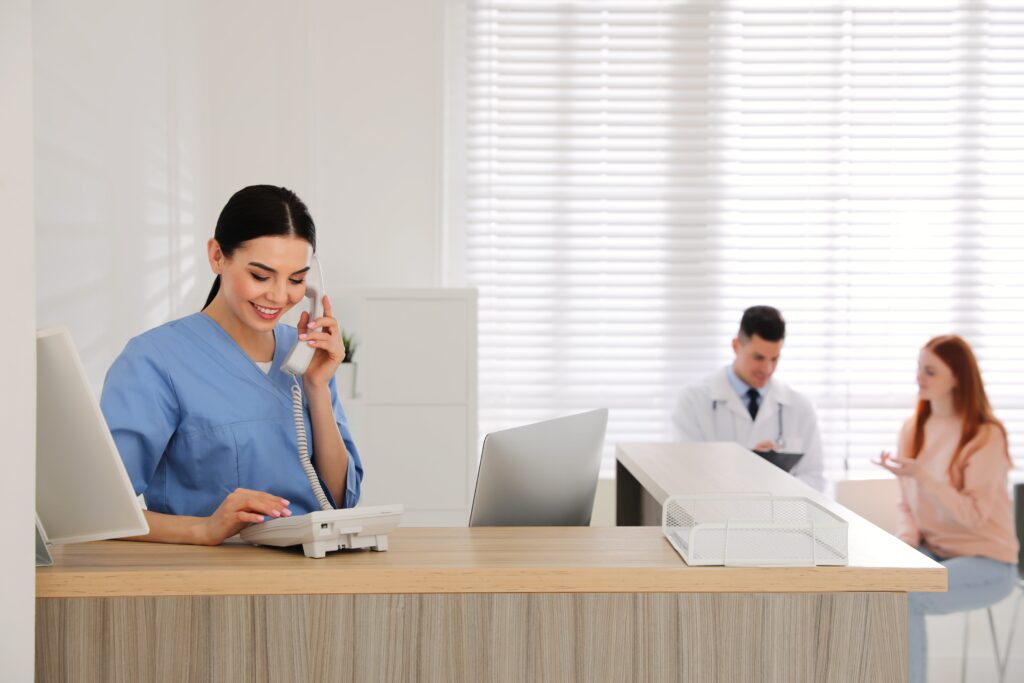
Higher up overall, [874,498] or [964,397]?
[964,397]

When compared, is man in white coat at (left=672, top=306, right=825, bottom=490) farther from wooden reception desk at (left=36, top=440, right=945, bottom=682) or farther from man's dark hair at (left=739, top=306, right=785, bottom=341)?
wooden reception desk at (left=36, top=440, right=945, bottom=682)

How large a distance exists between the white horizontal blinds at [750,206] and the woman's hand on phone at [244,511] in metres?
3.09

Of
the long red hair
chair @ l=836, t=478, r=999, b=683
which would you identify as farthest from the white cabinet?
the long red hair

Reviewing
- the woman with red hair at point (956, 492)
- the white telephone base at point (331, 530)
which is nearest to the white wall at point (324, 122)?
the woman with red hair at point (956, 492)

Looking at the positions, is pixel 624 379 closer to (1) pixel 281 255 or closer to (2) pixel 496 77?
(2) pixel 496 77

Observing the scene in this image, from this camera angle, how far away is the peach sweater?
3.84m

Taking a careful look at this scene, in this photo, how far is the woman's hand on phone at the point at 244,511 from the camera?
1.67 m

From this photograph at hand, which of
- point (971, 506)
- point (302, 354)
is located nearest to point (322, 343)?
point (302, 354)

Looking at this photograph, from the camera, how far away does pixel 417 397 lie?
12.9 ft

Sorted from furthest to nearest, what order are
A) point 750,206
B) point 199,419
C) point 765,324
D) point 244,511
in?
point 750,206, point 765,324, point 199,419, point 244,511

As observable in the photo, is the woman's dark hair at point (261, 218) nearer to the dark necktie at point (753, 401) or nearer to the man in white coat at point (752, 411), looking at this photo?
the man in white coat at point (752, 411)

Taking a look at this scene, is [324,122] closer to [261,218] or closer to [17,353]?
[261,218]

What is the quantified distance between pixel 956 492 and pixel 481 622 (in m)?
2.92

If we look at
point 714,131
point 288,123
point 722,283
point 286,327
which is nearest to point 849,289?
point 722,283
